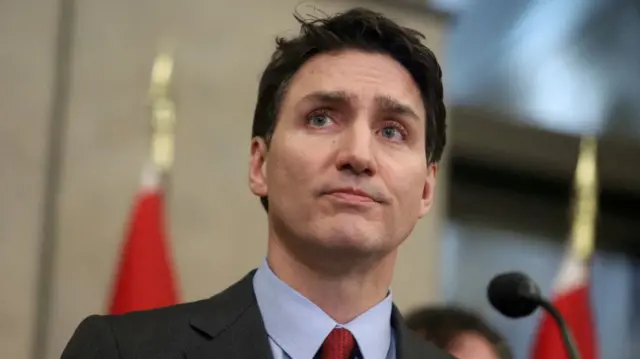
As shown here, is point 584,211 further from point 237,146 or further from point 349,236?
point 349,236

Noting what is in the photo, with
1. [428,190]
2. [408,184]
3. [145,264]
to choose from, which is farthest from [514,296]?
[145,264]

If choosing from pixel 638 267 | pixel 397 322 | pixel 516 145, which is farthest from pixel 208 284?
pixel 638 267

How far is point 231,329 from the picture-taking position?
1235 millimetres

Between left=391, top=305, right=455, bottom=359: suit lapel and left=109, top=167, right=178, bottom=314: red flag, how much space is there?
1387 mm

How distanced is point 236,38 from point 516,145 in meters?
1.24

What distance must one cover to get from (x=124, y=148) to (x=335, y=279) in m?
1.84

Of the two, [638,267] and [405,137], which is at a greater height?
[405,137]

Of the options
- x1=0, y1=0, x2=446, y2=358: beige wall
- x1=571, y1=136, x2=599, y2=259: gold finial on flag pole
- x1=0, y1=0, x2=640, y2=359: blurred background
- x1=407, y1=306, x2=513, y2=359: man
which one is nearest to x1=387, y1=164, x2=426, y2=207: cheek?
x1=407, y1=306, x2=513, y2=359: man

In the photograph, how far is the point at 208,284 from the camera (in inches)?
118

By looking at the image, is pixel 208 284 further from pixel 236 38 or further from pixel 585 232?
pixel 585 232

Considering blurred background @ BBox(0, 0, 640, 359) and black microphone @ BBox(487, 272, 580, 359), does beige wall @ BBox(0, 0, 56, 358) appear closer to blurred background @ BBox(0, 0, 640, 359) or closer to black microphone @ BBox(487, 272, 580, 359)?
blurred background @ BBox(0, 0, 640, 359)

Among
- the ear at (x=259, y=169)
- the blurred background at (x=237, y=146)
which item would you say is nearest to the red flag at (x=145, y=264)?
the blurred background at (x=237, y=146)

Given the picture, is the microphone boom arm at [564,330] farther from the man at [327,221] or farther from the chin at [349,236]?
the chin at [349,236]

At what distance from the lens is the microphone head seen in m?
1.48
